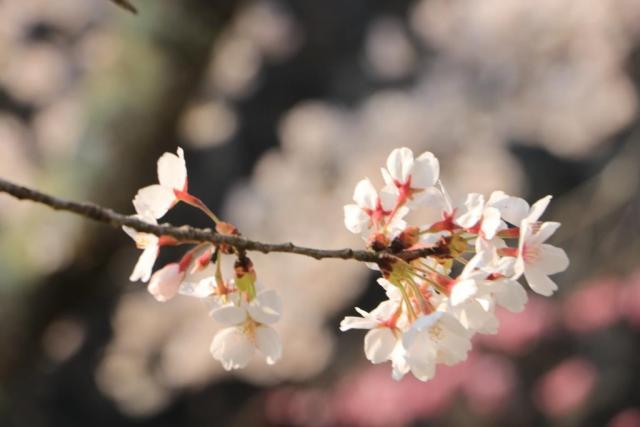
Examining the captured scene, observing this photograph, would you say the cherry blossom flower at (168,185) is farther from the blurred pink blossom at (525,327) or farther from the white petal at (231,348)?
the blurred pink blossom at (525,327)

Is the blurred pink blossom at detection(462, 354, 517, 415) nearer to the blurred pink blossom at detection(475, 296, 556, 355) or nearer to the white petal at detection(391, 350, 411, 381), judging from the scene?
the blurred pink blossom at detection(475, 296, 556, 355)

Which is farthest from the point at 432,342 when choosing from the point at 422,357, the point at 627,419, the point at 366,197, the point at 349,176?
the point at 349,176

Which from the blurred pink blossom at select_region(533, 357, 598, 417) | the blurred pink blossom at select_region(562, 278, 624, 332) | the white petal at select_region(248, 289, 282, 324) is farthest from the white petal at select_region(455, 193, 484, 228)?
the blurred pink blossom at select_region(562, 278, 624, 332)

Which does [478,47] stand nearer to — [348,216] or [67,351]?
[67,351]

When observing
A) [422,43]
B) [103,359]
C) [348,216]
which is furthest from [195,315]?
[348,216]

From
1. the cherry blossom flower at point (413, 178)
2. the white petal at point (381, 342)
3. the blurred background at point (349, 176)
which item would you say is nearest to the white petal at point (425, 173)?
the cherry blossom flower at point (413, 178)

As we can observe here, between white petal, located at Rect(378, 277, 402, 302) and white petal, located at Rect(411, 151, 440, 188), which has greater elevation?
white petal, located at Rect(411, 151, 440, 188)

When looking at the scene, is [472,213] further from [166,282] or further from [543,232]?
[166,282]
